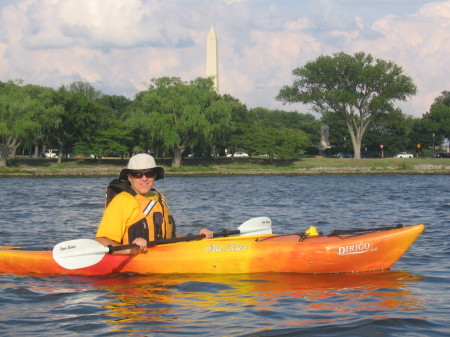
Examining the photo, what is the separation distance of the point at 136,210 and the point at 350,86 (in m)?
56.5

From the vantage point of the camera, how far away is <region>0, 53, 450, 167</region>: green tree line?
5659 centimetres

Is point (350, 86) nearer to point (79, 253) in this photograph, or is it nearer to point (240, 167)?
point (240, 167)

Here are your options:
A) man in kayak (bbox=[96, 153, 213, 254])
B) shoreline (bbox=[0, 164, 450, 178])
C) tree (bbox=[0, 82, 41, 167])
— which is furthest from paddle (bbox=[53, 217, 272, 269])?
tree (bbox=[0, 82, 41, 167])

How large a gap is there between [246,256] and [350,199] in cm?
1773

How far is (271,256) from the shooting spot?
29.2 ft

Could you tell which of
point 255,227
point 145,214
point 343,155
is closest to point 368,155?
point 343,155

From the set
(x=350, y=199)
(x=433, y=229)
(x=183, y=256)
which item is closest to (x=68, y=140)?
(x=350, y=199)

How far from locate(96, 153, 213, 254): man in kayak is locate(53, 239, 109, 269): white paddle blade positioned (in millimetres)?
122

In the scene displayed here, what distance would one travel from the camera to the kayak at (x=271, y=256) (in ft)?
28.8

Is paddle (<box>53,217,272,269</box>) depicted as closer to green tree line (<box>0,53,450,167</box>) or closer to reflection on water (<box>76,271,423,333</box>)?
reflection on water (<box>76,271,423,333</box>)

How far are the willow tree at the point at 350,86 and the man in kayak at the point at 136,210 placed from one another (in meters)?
53.3

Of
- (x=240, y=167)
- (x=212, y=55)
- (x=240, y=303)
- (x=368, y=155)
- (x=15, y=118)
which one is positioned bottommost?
(x=240, y=303)

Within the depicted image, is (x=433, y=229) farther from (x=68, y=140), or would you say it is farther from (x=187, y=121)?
(x=68, y=140)

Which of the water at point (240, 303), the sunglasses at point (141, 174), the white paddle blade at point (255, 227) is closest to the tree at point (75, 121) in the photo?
the white paddle blade at point (255, 227)
